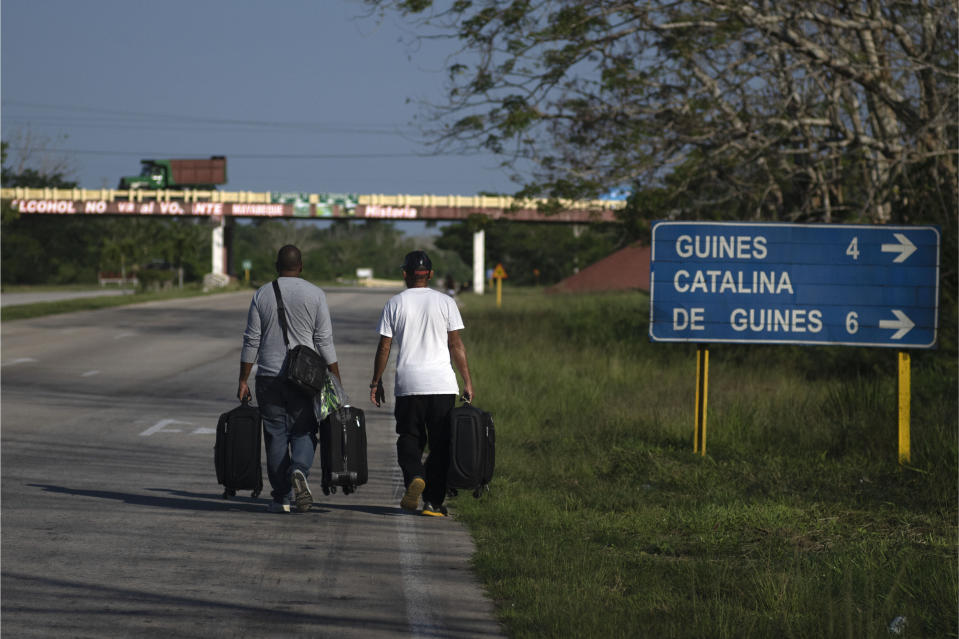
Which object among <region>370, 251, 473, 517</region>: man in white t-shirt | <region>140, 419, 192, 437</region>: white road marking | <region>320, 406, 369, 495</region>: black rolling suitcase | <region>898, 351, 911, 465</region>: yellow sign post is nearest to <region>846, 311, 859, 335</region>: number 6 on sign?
<region>898, 351, 911, 465</region>: yellow sign post

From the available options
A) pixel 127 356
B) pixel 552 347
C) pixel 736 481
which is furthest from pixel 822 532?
pixel 127 356

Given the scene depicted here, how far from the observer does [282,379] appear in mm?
8922

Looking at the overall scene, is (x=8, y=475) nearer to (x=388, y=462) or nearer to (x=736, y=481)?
(x=388, y=462)

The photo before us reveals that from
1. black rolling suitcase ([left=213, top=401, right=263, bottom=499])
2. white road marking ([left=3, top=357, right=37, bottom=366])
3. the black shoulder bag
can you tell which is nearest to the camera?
the black shoulder bag

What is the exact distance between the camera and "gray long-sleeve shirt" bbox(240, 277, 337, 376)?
29.4 ft

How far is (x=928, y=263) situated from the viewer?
12.3m

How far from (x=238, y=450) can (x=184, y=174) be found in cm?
8395

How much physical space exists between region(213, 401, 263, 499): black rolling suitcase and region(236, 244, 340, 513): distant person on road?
17 cm

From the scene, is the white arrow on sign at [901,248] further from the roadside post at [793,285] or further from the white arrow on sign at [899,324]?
the white arrow on sign at [899,324]

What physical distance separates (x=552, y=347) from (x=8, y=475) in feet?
53.0

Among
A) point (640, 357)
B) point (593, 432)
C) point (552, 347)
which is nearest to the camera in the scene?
point (593, 432)

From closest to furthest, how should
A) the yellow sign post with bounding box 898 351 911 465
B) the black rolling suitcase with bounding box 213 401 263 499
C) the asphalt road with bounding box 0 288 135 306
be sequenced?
the black rolling suitcase with bounding box 213 401 263 499
the yellow sign post with bounding box 898 351 911 465
the asphalt road with bounding box 0 288 135 306

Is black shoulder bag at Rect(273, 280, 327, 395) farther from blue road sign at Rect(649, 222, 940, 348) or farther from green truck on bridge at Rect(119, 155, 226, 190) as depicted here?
green truck on bridge at Rect(119, 155, 226, 190)

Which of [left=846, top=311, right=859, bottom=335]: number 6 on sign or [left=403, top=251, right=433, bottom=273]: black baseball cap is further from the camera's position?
[left=846, top=311, right=859, bottom=335]: number 6 on sign
